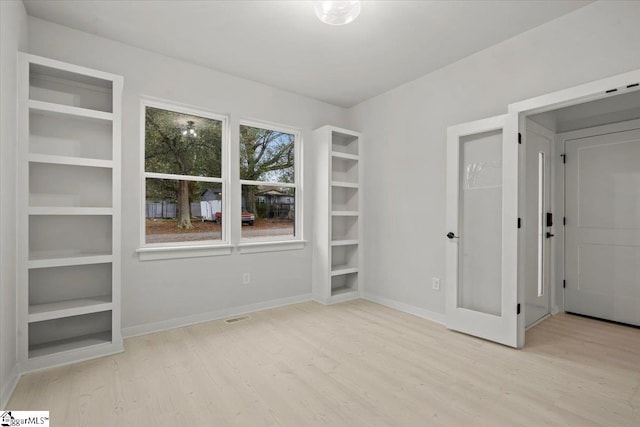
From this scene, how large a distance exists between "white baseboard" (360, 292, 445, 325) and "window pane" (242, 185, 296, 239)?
1425mm

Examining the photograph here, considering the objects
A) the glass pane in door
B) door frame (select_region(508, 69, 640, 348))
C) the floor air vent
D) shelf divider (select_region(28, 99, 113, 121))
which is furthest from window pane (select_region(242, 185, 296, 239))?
door frame (select_region(508, 69, 640, 348))

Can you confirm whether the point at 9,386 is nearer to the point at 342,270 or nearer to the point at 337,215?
the point at 342,270

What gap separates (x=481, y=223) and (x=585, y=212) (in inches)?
66.4

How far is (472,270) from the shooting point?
322cm

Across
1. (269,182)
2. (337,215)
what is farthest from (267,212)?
(337,215)

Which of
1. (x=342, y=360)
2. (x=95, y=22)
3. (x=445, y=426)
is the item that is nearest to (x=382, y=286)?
(x=342, y=360)

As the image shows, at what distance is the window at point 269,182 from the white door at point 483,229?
203cm

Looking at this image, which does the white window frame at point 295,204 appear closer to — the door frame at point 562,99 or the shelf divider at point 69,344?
the shelf divider at point 69,344

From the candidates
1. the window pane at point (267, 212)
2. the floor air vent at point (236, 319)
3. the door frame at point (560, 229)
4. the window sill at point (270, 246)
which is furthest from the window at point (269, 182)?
the door frame at point (560, 229)

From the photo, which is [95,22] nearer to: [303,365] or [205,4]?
[205,4]

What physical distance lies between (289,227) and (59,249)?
2457mm

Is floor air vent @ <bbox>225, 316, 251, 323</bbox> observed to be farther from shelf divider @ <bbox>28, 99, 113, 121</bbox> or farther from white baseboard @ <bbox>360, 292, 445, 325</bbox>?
shelf divider @ <bbox>28, 99, 113, 121</bbox>

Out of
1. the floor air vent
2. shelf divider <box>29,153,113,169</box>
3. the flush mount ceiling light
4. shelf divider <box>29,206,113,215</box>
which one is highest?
the flush mount ceiling light

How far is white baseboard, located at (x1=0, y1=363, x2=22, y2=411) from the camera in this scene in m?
1.93
